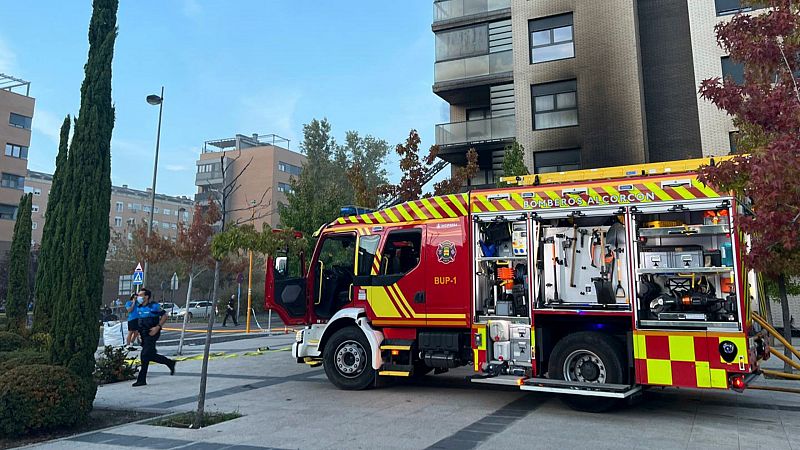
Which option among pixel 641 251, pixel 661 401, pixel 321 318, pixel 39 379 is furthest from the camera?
pixel 321 318

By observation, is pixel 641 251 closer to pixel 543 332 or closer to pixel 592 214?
pixel 592 214

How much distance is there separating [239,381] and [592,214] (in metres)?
7.33

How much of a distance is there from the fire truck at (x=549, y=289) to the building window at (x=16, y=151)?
173ft

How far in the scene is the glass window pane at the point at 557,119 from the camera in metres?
20.4

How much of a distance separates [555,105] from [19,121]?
52.2 metres

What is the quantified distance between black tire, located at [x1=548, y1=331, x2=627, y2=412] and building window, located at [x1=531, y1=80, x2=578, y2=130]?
47.5ft

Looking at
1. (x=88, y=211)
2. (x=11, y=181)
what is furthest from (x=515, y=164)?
(x=11, y=181)

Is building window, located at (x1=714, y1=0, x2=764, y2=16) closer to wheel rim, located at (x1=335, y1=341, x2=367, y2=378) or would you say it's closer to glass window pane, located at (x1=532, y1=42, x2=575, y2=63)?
glass window pane, located at (x1=532, y1=42, x2=575, y2=63)

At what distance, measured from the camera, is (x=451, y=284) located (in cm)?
870

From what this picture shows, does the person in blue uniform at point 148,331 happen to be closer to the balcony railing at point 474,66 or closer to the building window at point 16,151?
the balcony railing at point 474,66

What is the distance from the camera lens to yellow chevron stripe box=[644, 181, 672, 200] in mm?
7262

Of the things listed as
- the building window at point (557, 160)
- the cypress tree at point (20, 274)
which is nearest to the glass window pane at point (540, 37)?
the building window at point (557, 160)

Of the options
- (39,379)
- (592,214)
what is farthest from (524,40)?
(39,379)

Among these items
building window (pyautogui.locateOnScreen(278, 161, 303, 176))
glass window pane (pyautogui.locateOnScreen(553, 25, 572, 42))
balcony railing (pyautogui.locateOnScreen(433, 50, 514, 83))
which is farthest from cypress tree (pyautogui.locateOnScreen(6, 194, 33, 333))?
building window (pyautogui.locateOnScreen(278, 161, 303, 176))
